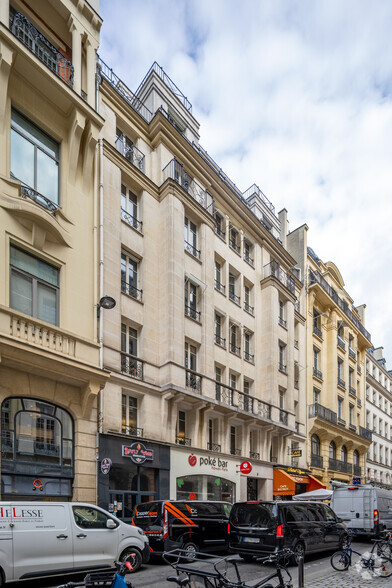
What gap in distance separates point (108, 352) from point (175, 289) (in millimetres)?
4530

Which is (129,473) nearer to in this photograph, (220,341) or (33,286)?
(33,286)

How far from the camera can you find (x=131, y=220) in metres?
20.2

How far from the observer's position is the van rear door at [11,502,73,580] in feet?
28.8

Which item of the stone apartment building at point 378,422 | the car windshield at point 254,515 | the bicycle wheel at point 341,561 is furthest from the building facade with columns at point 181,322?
the stone apartment building at point 378,422

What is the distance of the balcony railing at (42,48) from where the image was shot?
1557 cm

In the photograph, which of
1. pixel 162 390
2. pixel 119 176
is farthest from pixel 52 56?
pixel 162 390

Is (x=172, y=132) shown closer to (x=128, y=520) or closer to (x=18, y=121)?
(x=18, y=121)

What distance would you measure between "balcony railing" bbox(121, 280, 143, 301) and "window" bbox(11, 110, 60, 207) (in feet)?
14.4

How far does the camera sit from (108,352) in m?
17.1

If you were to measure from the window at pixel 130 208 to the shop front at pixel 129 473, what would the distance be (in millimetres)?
8579

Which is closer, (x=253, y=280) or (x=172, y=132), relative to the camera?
(x=172, y=132)

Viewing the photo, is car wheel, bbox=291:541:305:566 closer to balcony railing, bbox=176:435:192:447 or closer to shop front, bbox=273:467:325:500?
balcony railing, bbox=176:435:192:447

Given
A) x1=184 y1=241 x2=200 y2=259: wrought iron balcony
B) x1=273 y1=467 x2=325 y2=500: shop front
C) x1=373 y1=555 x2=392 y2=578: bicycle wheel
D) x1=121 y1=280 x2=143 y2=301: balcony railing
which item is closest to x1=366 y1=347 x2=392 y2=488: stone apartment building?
x1=273 y1=467 x2=325 y2=500: shop front

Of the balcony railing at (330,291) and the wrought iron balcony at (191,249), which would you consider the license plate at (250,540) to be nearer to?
the wrought iron balcony at (191,249)
